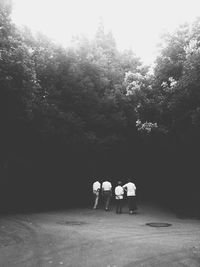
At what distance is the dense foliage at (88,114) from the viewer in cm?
1850

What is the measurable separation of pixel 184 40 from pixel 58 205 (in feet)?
43.4

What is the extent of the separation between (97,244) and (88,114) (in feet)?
49.1

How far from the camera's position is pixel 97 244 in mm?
9961

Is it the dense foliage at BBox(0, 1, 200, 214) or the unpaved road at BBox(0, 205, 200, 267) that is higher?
the dense foliage at BBox(0, 1, 200, 214)

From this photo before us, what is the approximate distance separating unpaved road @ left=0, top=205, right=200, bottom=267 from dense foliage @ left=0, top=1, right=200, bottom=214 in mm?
7036

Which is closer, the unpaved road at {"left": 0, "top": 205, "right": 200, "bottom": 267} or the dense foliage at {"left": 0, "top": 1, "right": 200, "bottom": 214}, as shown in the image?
the unpaved road at {"left": 0, "top": 205, "right": 200, "bottom": 267}

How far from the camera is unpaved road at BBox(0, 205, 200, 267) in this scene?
26.5 ft

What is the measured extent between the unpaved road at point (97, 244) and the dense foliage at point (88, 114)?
7.04m

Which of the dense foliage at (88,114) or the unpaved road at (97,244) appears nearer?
the unpaved road at (97,244)

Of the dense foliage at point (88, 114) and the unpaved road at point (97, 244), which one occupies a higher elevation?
the dense foliage at point (88, 114)

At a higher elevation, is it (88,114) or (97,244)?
(88,114)

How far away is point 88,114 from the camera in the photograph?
24250mm

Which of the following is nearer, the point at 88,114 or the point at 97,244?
the point at 97,244

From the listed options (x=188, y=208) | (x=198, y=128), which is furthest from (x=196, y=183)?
(x=198, y=128)
